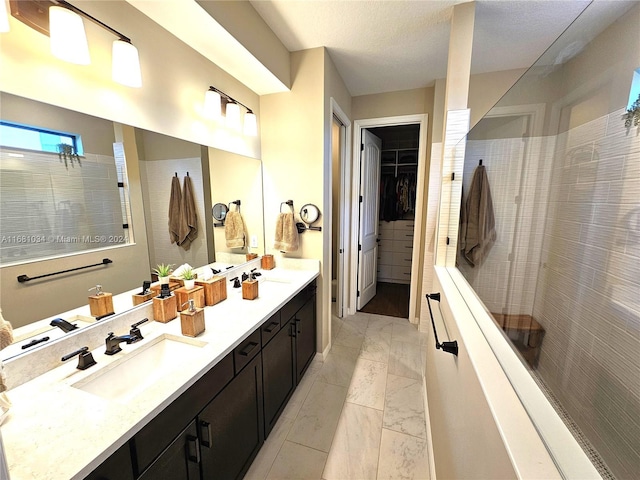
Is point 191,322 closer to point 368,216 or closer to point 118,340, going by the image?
point 118,340

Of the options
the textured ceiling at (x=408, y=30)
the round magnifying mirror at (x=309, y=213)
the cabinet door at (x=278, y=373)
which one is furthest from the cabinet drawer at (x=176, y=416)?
the textured ceiling at (x=408, y=30)

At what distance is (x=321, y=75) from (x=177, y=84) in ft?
3.52

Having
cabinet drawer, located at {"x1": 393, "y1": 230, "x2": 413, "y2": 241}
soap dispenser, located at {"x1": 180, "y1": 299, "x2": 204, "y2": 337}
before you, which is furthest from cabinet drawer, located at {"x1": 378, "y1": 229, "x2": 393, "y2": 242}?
soap dispenser, located at {"x1": 180, "y1": 299, "x2": 204, "y2": 337}

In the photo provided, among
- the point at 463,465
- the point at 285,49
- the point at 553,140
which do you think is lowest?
the point at 463,465

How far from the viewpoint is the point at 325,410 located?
188cm

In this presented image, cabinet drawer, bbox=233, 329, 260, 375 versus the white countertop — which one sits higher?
the white countertop

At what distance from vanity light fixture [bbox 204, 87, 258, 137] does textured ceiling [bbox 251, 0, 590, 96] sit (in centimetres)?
56

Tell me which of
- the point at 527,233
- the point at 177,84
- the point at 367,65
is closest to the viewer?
the point at 527,233

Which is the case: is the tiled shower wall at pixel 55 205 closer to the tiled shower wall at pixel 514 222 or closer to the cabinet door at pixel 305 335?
the cabinet door at pixel 305 335

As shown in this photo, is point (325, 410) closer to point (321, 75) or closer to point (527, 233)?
point (527, 233)

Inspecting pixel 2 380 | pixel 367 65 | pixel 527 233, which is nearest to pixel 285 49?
pixel 367 65

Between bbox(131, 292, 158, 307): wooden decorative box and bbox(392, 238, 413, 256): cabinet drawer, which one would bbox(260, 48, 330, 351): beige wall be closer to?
bbox(131, 292, 158, 307): wooden decorative box

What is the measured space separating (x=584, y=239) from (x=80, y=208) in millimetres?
1719

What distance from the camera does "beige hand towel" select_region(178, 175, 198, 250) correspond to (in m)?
1.62
